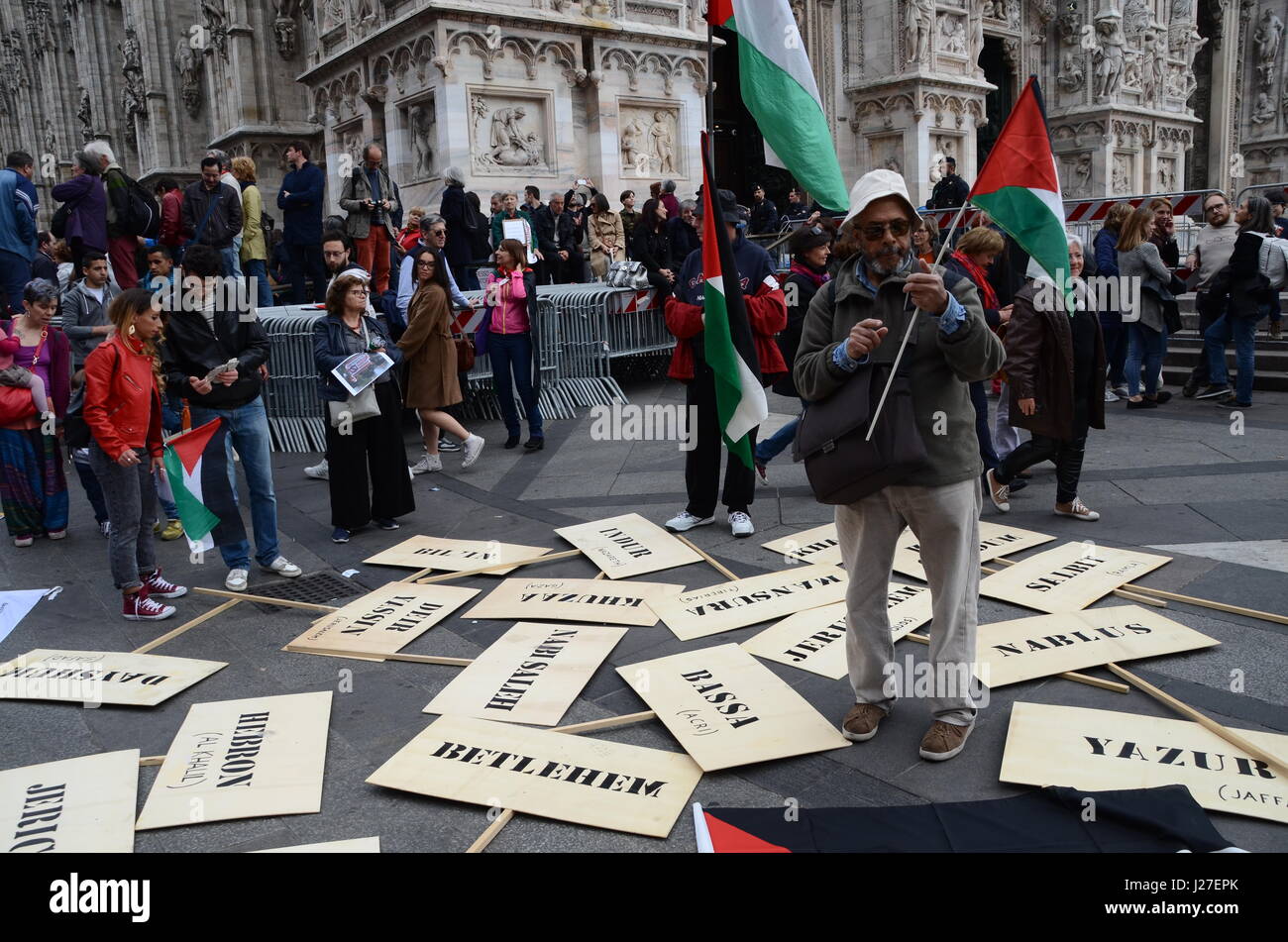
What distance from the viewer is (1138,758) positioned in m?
3.54

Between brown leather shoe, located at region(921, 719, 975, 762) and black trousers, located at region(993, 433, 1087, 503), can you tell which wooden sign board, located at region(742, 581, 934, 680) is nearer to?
brown leather shoe, located at region(921, 719, 975, 762)

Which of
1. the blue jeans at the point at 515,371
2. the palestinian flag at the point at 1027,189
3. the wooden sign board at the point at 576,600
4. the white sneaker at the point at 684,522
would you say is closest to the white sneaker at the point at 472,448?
the blue jeans at the point at 515,371

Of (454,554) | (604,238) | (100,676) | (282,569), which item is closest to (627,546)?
(454,554)

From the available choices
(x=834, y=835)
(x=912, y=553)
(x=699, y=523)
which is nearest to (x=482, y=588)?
(x=699, y=523)

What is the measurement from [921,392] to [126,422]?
14.3 feet

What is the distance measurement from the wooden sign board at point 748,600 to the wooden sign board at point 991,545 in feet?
1.43

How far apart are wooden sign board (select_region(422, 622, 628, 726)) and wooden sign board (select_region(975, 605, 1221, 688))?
1769 millimetres

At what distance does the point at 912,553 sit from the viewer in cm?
609

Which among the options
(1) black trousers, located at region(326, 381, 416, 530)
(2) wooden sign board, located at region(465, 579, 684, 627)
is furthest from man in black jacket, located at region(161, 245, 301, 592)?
(2) wooden sign board, located at region(465, 579, 684, 627)

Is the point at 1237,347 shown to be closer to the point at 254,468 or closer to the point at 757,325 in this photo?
the point at 757,325

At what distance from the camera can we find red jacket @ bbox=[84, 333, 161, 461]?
17.9 feet

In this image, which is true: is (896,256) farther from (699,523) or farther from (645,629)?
(699,523)

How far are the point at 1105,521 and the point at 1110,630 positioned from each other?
220 centimetres

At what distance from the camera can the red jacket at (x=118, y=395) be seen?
17.9ft
